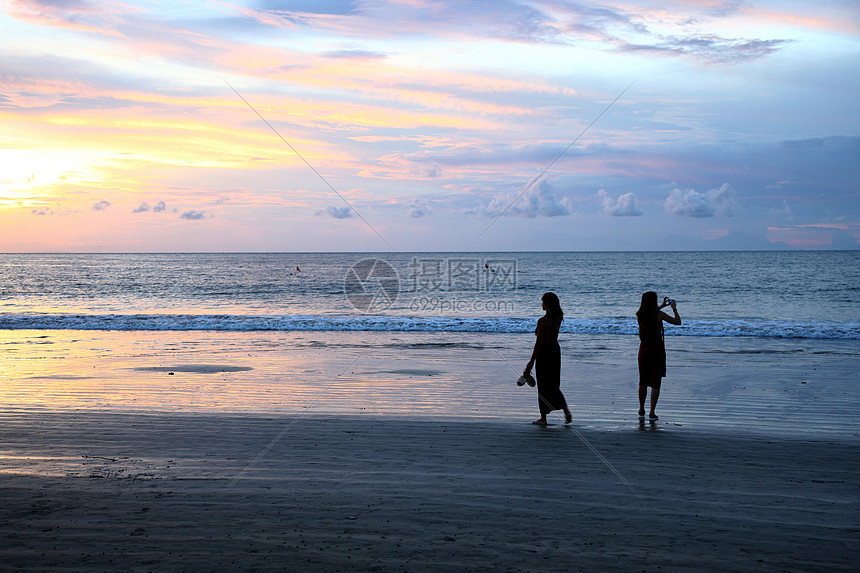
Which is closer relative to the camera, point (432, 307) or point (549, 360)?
point (549, 360)

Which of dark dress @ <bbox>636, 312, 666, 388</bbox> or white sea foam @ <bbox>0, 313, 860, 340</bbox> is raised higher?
dark dress @ <bbox>636, 312, 666, 388</bbox>

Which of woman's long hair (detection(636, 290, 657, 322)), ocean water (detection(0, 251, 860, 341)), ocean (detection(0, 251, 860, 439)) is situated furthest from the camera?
ocean water (detection(0, 251, 860, 341))

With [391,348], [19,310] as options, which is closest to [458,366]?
[391,348]

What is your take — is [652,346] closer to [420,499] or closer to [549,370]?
[549,370]

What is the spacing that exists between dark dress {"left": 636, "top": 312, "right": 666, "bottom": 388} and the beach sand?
1.97ft

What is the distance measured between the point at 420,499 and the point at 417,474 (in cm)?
65

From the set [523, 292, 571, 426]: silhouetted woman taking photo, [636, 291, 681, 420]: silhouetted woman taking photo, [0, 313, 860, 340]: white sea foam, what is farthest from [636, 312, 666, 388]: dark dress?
[0, 313, 860, 340]: white sea foam

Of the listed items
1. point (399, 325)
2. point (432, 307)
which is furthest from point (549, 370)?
point (432, 307)

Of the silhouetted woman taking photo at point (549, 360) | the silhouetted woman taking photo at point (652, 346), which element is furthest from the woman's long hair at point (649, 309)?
the silhouetted woman taking photo at point (549, 360)

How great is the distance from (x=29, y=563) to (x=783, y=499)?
5.29 m

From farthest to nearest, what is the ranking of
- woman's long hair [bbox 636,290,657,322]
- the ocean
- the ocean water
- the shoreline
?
the ocean water < the ocean < woman's long hair [bbox 636,290,657,322] < the shoreline

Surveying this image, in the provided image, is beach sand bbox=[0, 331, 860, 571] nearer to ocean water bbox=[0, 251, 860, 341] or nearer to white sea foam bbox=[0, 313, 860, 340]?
white sea foam bbox=[0, 313, 860, 340]

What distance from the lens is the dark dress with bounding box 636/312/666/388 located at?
743 cm

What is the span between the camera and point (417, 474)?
5.25 metres
